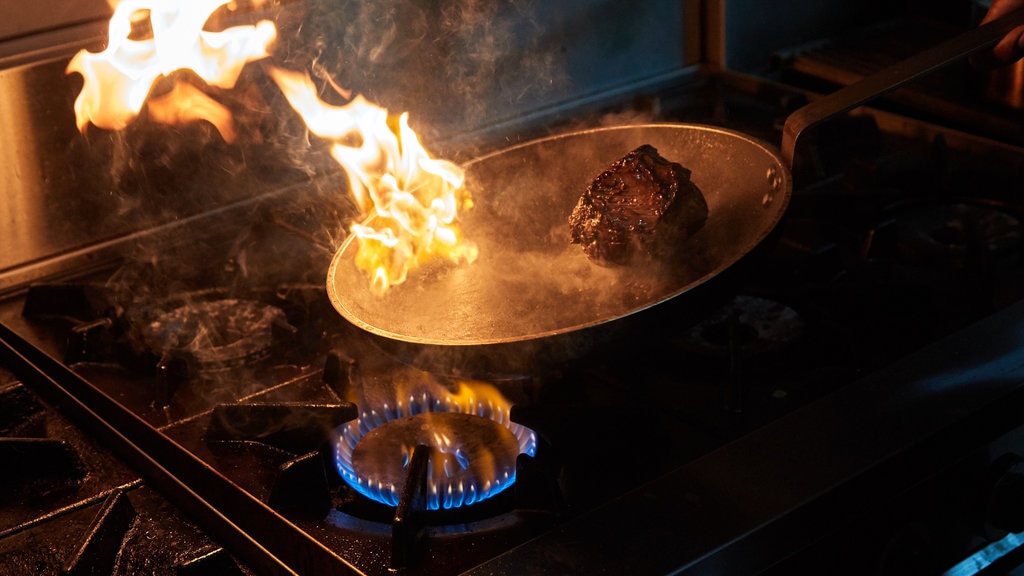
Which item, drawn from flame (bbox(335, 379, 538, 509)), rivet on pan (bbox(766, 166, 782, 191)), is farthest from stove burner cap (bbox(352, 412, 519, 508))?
rivet on pan (bbox(766, 166, 782, 191))

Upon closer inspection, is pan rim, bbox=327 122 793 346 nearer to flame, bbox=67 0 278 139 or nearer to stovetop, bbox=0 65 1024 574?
stovetop, bbox=0 65 1024 574

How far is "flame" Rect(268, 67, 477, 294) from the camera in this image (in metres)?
1.23

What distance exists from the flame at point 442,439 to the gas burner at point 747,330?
0.24m

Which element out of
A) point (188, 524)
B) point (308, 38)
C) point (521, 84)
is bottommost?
point (188, 524)

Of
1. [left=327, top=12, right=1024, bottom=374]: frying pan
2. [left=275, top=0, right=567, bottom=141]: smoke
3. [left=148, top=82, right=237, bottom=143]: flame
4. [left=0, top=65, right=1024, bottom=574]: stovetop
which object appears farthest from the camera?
[left=275, top=0, right=567, bottom=141]: smoke

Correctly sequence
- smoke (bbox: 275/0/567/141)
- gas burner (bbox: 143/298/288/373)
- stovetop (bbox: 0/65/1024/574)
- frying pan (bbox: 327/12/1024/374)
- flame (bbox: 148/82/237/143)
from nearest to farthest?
1. stovetop (bbox: 0/65/1024/574)
2. frying pan (bbox: 327/12/1024/374)
3. gas burner (bbox: 143/298/288/373)
4. flame (bbox: 148/82/237/143)
5. smoke (bbox: 275/0/567/141)

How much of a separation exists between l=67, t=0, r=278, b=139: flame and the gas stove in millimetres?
55

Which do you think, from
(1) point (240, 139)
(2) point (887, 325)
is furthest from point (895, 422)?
(1) point (240, 139)

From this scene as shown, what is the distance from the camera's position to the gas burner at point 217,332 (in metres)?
1.22

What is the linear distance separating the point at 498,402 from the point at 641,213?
28 centimetres

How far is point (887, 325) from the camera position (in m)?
1.13

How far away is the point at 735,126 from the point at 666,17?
29 centimetres

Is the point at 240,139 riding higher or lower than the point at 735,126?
higher

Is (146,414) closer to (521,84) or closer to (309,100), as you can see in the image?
(309,100)
